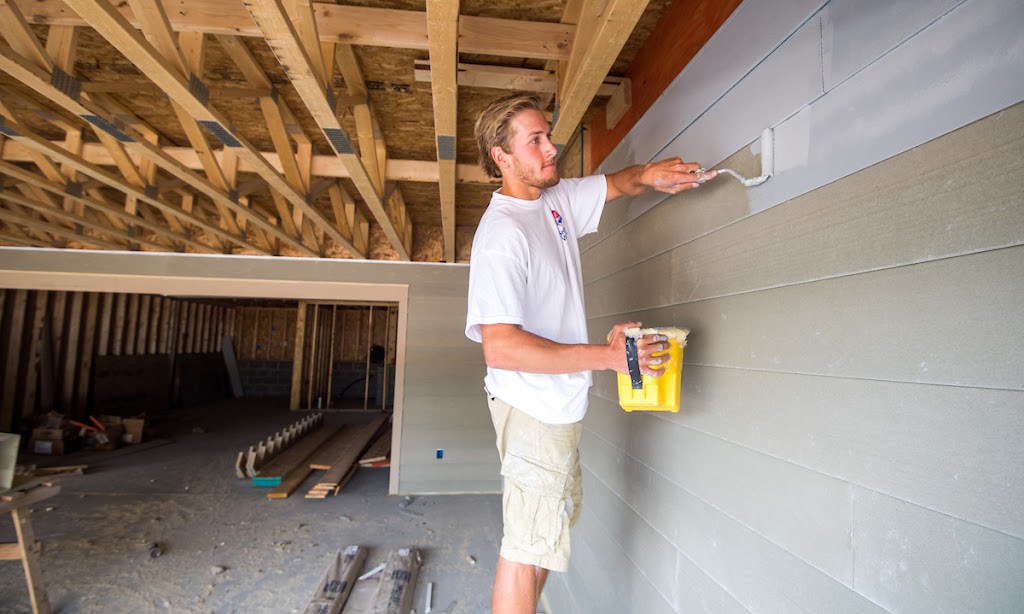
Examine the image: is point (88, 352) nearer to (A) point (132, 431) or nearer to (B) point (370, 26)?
(A) point (132, 431)

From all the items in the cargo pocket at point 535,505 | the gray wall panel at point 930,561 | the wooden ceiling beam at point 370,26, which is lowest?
the cargo pocket at point 535,505

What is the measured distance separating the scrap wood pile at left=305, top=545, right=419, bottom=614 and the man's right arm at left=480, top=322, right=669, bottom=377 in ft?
8.21

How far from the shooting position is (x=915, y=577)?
761 millimetres

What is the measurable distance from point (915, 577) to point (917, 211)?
0.56 m

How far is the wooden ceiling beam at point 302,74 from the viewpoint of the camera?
1.37m

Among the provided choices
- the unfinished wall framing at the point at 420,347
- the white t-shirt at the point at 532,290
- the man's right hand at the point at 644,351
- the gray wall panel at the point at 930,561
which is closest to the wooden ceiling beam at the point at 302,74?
the white t-shirt at the point at 532,290

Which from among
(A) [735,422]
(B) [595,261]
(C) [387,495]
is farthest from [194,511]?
(A) [735,422]

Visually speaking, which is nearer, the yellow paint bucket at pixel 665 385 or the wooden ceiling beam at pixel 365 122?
the yellow paint bucket at pixel 665 385

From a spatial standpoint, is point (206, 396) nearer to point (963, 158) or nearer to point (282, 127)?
point (282, 127)

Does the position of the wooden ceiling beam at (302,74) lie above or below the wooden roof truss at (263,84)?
below

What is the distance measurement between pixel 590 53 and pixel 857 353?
3.83ft

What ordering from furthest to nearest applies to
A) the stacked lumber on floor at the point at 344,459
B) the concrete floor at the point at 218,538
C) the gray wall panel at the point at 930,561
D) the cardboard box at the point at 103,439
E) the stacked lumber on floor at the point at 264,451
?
1. the cardboard box at the point at 103,439
2. the stacked lumber on floor at the point at 264,451
3. the stacked lumber on floor at the point at 344,459
4. the concrete floor at the point at 218,538
5. the gray wall panel at the point at 930,561

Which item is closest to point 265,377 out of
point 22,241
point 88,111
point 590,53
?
point 22,241

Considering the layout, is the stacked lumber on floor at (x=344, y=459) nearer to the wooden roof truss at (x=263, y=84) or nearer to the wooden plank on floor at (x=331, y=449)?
the wooden plank on floor at (x=331, y=449)
